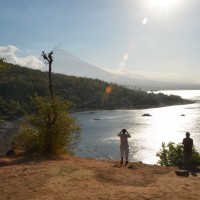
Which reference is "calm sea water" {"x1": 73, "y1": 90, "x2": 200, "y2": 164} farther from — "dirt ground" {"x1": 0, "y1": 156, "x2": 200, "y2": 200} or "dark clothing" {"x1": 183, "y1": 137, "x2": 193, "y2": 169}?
"dirt ground" {"x1": 0, "y1": 156, "x2": 200, "y2": 200}

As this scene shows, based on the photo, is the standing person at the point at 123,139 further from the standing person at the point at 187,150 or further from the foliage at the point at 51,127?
the foliage at the point at 51,127

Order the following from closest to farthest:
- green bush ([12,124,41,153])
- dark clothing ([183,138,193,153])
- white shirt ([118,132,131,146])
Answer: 1. dark clothing ([183,138,193,153])
2. white shirt ([118,132,131,146])
3. green bush ([12,124,41,153])

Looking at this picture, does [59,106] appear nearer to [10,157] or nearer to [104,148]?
[10,157]

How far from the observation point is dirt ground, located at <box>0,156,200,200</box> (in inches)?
472

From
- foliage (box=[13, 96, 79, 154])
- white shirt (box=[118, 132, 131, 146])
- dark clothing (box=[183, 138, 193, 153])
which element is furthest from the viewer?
foliage (box=[13, 96, 79, 154])

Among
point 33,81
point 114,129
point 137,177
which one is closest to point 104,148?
point 114,129

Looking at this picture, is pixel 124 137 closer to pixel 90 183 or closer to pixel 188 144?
pixel 188 144

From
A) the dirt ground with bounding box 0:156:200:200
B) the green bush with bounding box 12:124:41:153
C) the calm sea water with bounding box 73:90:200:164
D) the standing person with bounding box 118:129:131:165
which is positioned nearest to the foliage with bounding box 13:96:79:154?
the green bush with bounding box 12:124:41:153

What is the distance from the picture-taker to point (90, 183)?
13602 mm

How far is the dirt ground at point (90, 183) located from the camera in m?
12.0

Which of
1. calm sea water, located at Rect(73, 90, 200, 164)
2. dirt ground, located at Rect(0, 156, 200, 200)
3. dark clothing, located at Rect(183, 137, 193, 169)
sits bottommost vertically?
calm sea water, located at Rect(73, 90, 200, 164)

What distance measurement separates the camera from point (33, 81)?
188375 mm

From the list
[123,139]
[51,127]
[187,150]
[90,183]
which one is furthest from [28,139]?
[187,150]

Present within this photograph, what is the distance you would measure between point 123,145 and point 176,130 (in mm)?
94233
